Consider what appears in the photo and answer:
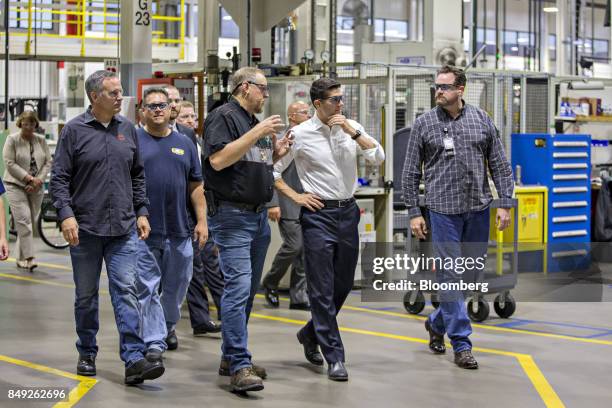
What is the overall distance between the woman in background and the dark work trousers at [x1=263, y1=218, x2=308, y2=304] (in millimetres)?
4079

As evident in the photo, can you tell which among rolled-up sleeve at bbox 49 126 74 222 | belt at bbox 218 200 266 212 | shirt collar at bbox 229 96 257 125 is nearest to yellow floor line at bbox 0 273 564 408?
rolled-up sleeve at bbox 49 126 74 222

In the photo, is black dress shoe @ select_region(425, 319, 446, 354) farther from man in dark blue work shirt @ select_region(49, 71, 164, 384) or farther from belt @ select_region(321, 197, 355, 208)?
man in dark blue work shirt @ select_region(49, 71, 164, 384)

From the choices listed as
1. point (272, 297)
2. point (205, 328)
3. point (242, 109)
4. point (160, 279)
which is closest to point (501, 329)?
point (272, 297)

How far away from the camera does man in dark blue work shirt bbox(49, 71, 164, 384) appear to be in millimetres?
6211

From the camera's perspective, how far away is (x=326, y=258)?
6570mm

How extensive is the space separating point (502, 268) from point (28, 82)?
2522 centimetres

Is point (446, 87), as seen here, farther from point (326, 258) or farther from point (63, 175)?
point (63, 175)

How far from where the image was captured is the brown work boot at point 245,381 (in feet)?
19.8

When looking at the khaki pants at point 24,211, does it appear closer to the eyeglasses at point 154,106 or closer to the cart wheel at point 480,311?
the cart wheel at point 480,311

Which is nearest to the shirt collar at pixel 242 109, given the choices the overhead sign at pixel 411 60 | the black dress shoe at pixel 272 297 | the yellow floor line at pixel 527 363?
the yellow floor line at pixel 527 363

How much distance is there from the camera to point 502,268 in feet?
34.8

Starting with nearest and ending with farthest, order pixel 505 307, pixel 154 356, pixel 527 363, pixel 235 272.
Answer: pixel 235 272, pixel 154 356, pixel 527 363, pixel 505 307

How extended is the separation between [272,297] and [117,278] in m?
3.64

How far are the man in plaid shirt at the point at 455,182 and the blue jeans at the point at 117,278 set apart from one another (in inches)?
81.2
